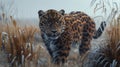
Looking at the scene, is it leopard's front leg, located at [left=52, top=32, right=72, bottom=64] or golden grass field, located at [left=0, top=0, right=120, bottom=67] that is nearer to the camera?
golden grass field, located at [left=0, top=0, right=120, bottom=67]

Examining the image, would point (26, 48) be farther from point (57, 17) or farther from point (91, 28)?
point (91, 28)

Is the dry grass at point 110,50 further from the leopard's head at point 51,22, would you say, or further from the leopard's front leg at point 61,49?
the leopard's head at point 51,22

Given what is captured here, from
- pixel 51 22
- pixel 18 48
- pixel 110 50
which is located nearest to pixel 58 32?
pixel 51 22

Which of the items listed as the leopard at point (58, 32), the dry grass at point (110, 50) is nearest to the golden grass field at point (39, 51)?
the dry grass at point (110, 50)

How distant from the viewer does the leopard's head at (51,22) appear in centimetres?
605

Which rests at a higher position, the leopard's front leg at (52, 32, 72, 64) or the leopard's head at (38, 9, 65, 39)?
the leopard's head at (38, 9, 65, 39)

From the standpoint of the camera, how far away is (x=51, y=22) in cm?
620

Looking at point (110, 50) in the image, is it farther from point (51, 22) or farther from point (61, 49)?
point (51, 22)

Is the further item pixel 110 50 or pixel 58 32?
pixel 58 32

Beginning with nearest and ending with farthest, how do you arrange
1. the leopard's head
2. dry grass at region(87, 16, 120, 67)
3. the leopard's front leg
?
dry grass at region(87, 16, 120, 67)
the leopard's head
the leopard's front leg

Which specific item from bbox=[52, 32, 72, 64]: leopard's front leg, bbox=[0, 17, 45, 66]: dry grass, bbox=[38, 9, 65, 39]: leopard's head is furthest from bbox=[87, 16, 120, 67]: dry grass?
bbox=[0, 17, 45, 66]: dry grass

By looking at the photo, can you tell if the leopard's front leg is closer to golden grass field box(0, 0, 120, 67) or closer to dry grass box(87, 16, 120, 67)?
golden grass field box(0, 0, 120, 67)

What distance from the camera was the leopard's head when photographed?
19.9 ft

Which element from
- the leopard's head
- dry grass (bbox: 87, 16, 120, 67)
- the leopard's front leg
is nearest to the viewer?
dry grass (bbox: 87, 16, 120, 67)
